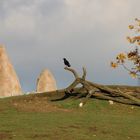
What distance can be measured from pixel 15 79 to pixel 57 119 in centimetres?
3040

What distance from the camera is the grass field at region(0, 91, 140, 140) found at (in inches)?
838

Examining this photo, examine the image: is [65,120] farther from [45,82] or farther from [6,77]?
[45,82]

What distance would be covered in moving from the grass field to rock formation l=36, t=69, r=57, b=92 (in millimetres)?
24158

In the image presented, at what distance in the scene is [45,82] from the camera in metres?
60.5

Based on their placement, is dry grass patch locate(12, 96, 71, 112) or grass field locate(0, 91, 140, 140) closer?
grass field locate(0, 91, 140, 140)

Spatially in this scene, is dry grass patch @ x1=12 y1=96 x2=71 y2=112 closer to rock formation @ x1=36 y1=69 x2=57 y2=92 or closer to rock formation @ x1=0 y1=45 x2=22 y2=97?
rock formation @ x1=0 y1=45 x2=22 y2=97

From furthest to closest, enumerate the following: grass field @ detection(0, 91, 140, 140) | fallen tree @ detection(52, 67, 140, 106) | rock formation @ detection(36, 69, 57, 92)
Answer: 1. rock formation @ detection(36, 69, 57, 92)
2. fallen tree @ detection(52, 67, 140, 106)
3. grass field @ detection(0, 91, 140, 140)

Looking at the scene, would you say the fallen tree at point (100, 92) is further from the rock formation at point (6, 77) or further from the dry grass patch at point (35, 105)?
the rock formation at point (6, 77)

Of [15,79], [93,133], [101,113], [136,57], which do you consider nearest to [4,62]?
[15,79]

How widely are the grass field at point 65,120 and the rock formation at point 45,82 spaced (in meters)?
24.2

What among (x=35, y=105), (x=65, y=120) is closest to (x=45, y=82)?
(x=35, y=105)

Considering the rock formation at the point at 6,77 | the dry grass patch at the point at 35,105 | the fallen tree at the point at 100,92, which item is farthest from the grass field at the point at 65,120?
the rock formation at the point at 6,77

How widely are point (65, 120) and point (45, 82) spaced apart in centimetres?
3552

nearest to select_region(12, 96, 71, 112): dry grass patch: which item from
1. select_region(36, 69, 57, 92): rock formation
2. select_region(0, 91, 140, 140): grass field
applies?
select_region(0, 91, 140, 140): grass field
